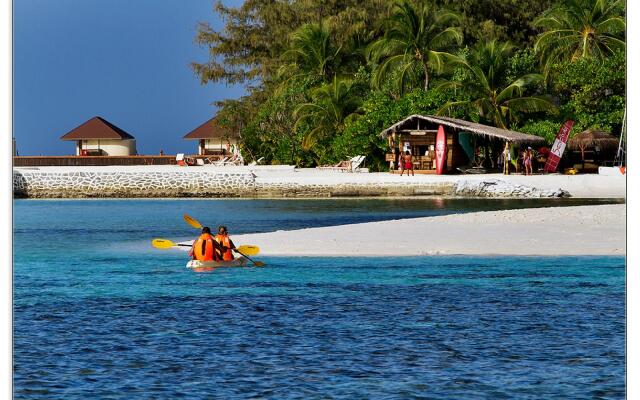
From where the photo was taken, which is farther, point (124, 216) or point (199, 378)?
point (124, 216)

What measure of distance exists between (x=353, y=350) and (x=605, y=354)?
9.90 ft

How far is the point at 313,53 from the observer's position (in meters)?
58.2

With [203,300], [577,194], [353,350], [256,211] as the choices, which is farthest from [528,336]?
[577,194]

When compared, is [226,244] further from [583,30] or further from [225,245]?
[583,30]

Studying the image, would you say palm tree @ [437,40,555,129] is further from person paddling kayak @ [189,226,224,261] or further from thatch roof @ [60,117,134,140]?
thatch roof @ [60,117,134,140]

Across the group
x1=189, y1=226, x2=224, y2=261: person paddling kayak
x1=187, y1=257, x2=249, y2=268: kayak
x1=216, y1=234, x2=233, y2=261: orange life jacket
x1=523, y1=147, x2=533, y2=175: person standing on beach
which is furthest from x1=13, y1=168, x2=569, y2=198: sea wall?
x1=189, y1=226, x2=224, y2=261: person paddling kayak

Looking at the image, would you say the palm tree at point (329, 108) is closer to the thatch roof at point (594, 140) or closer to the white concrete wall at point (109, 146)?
the thatch roof at point (594, 140)

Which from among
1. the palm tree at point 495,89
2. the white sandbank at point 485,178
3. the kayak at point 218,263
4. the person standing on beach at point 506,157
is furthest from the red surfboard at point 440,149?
the kayak at point 218,263

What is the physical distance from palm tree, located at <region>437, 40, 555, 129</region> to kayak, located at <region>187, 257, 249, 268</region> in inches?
1223

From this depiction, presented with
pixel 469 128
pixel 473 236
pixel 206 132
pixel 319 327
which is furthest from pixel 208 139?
pixel 319 327

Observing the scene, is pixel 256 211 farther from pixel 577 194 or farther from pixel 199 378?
pixel 199 378

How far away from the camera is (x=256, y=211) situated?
37.5 metres
